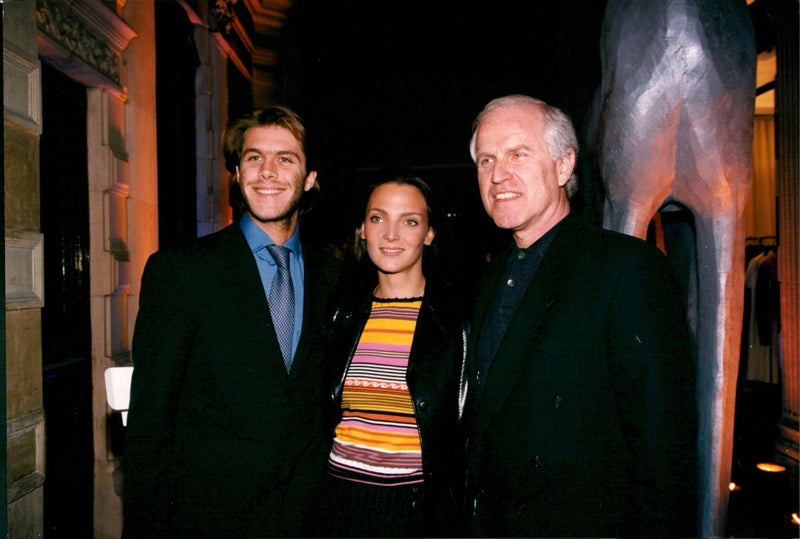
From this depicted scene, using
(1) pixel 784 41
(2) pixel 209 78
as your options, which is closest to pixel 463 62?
(2) pixel 209 78

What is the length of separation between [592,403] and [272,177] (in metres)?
1.40

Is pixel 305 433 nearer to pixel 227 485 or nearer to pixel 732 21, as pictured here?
pixel 227 485

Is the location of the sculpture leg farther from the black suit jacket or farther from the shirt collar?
the shirt collar

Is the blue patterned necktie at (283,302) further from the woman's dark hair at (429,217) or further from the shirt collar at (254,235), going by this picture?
the woman's dark hair at (429,217)

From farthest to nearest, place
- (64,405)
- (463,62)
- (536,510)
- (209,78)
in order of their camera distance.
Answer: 1. (463,62)
2. (209,78)
3. (64,405)
4. (536,510)

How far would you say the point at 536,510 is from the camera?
4.41ft

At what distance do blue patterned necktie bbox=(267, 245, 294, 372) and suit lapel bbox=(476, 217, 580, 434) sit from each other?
746 millimetres

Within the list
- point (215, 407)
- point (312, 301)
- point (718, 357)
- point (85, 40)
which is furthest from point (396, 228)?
point (85, 40)

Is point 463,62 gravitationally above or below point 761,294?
above

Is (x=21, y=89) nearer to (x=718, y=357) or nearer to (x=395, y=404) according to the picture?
(x=395, y=404)

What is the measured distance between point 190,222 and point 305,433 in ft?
12.9

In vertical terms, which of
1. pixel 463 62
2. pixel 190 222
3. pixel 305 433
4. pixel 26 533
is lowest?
pixel 26 533

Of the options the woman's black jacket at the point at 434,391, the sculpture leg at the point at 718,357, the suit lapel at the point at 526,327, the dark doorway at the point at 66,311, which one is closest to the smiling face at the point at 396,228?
the woman's black jacket at the point at 434,391

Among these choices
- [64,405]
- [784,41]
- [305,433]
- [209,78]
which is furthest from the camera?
[209,78]
